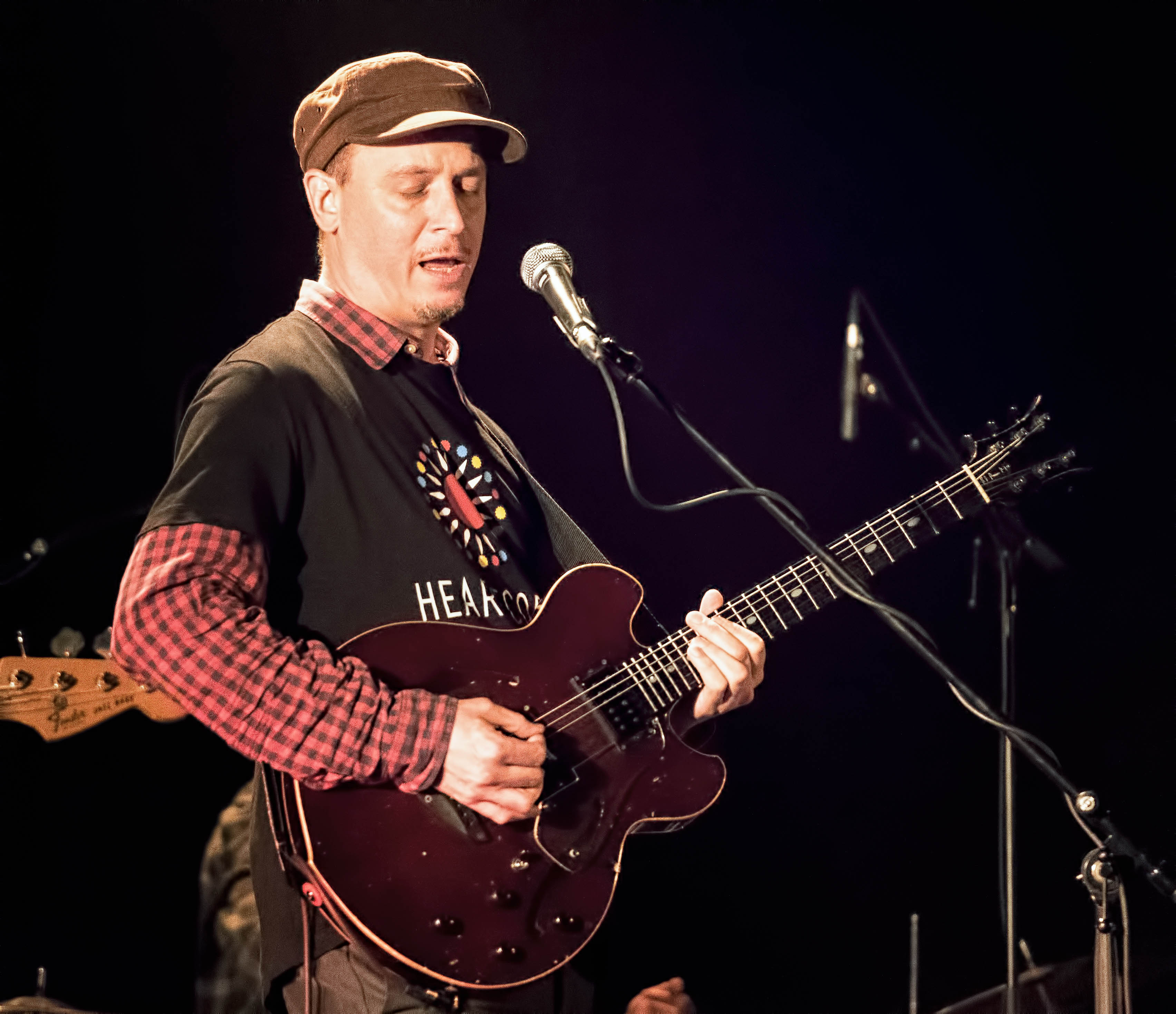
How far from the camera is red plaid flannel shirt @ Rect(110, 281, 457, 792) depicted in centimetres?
151

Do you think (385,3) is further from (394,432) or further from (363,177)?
(394,432)

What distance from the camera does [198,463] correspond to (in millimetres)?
1584

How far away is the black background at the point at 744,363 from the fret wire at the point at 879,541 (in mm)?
758

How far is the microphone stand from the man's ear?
1.87ft

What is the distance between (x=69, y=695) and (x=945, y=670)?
170 centimetres

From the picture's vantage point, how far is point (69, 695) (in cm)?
225

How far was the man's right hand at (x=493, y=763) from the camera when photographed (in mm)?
1576

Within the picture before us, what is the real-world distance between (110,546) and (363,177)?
3.29ft

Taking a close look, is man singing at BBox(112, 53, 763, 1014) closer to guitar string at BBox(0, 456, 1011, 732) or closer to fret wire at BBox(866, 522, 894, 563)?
guitar string at BBox(0, 456, 1011, 732)

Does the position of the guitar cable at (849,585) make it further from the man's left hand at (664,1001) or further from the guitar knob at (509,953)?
the man's left hand at (664,1001)

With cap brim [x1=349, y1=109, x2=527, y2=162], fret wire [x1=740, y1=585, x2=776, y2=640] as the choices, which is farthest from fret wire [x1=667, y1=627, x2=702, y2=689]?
cap brim [x1=349, y1=109, x2=527, y2=162]

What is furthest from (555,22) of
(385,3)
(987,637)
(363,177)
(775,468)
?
(987,637)

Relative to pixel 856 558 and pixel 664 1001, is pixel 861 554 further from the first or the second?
pixel 664 1001

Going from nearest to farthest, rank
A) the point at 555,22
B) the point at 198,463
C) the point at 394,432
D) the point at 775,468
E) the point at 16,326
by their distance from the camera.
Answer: the point at 198,463, the point at 394,432, the point at 16,326, the point at 555,22, the point at 775,468
